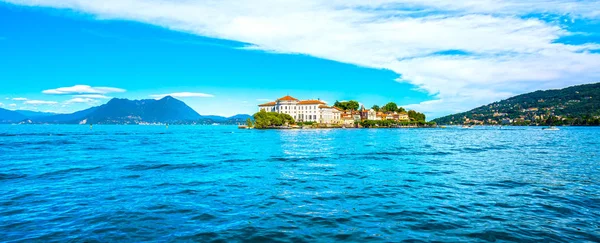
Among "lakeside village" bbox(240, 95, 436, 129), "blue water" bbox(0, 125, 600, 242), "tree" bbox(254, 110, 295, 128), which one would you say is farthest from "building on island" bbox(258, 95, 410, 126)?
"blue water" bbox(0, 125, 600, 242)

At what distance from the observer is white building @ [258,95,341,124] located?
157m

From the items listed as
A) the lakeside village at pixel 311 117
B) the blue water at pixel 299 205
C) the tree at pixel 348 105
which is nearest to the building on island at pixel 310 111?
the lakeside village at pixel 311 117

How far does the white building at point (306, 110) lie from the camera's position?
514ft

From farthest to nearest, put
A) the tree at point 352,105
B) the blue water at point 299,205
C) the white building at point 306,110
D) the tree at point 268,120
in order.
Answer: the tree at point 352,105 → the white building at point 306,110 → the tree at point 268,120 → the blue water at point 299,205

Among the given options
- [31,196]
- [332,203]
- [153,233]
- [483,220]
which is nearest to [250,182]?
[332,203]

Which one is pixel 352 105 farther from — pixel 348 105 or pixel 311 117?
pixel 311 117

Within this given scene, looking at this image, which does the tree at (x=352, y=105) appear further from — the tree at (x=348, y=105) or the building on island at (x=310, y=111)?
the building on island at (x=310, y=111)

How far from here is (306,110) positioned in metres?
159

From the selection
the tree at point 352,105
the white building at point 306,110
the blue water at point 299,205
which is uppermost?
the tree at point 352,105

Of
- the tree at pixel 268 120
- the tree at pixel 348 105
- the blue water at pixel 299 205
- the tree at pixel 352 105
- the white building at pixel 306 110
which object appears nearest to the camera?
the blue water at pixel 299 205

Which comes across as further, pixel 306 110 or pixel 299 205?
pixel 306 110

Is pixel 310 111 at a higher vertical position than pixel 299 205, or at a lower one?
higher

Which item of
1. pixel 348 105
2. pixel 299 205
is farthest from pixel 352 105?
pixel 299 205

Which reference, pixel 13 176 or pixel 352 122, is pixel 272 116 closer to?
pixel 352 122
